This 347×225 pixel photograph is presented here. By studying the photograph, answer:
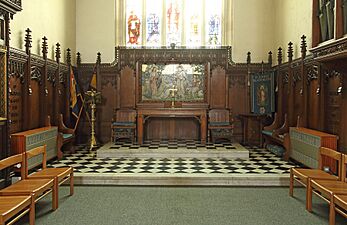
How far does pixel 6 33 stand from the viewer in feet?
18.9

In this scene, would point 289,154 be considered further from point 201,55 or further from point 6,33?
point 6,33

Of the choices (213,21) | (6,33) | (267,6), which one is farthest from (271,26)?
(6,33)

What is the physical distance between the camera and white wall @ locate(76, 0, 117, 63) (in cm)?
1160

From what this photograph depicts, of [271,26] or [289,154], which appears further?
[271,26]

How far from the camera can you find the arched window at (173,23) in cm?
1177

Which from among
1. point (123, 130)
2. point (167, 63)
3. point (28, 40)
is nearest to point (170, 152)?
point (123, 130)

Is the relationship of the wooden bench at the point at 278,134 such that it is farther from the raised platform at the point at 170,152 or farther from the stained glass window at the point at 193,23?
the stained glass window at the point at 193,23

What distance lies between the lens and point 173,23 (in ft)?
38.9

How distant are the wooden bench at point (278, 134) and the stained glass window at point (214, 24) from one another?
3.18 meters

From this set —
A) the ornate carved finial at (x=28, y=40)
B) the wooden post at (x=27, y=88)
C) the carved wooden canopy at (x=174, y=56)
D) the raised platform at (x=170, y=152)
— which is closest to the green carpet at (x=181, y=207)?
the wooden post at (x=27, y=88)

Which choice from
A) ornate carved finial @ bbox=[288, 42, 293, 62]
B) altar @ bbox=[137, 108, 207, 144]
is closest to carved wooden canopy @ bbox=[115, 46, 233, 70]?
altar @ bbox=[137, 108, 207, 144]

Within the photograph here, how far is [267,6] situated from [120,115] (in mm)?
5312

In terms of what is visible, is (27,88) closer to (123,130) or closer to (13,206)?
(123,130)

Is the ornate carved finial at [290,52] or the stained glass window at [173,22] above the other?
the stained glass window at [173,22]
